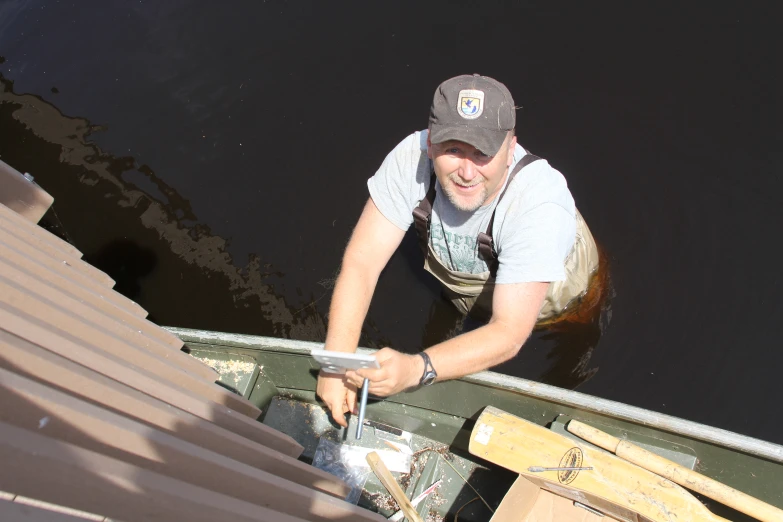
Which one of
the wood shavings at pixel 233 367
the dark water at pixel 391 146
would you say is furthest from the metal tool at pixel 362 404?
the dark water at pixel 391 146

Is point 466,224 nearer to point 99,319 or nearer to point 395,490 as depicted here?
point 395,490

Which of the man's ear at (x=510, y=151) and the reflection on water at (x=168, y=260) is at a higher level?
the man's ear at (x=510, y=151)

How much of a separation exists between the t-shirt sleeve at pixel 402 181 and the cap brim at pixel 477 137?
421 millimetres

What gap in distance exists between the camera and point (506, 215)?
3221mm

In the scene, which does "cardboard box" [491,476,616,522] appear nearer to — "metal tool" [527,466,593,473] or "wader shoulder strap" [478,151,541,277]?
"metal tool" [527,466,593,473]

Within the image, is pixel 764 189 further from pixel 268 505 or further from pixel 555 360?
pixel 268 505

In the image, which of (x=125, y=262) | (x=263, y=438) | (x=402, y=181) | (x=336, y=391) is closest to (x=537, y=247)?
(x=402, y=181)

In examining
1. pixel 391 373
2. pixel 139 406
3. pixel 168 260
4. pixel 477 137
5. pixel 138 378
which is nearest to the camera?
pixel 139 406

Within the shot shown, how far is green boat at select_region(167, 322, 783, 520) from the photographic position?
3.33 metres

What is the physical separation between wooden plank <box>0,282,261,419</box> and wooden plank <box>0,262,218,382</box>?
0.18 feet

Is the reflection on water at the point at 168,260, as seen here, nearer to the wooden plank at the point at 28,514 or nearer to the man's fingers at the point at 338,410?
the man's fingers at the point at 338,410

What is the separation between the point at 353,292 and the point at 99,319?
1.29 meters

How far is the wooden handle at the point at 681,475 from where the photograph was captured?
304 cm

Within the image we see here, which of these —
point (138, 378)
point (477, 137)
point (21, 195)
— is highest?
point (477, 137)
